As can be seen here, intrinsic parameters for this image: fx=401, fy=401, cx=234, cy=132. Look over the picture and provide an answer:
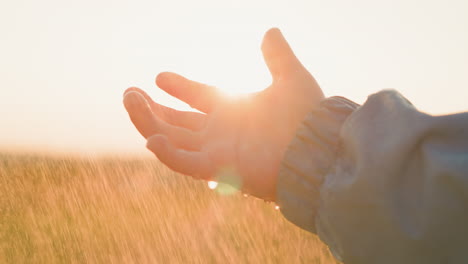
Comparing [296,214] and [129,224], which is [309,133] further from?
[129,224]

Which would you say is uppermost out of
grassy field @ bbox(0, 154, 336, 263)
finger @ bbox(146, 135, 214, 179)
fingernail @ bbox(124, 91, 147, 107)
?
fingernail @ bbox(124, 91, 147, 107)

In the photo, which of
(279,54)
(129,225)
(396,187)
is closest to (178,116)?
(279,54)

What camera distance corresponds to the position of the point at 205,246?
2.50 m

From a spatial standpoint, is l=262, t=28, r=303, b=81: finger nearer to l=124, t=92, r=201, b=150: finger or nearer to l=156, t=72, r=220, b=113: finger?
l=156, t=72, r=220, b=113: finger

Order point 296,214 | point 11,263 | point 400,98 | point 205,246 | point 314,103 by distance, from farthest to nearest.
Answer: point 205,246 → point 11,263 → point 314,103 → point 296,214 → point 400,98

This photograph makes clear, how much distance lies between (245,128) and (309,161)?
1.03ft

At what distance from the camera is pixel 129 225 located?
8.62 feet

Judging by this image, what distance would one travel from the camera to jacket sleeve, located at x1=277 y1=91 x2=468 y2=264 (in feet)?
2.87

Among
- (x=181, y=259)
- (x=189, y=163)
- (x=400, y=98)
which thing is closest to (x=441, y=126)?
(x=400, y=98)

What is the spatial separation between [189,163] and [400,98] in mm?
688

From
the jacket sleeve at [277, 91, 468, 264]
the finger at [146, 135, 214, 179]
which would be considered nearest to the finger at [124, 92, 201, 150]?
the finger at [146, 135, 214, 179]

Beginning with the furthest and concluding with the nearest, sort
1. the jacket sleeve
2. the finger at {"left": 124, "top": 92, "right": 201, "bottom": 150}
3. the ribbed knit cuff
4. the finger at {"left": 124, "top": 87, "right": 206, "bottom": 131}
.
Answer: the finger at {"left": 124, "top": 87, "right": 206, "bottom": 131} < the finger at {"left": 124, "top": 92, "right": 201, "bottom": 150} < the ribbed knit cuff < the jacket sleeve

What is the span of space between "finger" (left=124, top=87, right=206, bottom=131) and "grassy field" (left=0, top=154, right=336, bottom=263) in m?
0.99

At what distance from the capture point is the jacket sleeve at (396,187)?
2.87ft
